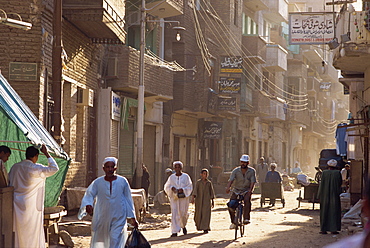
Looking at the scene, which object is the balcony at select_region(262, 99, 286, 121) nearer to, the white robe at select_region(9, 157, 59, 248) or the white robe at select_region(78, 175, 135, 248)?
the white robe at select_region(78, 175, 135, 248)

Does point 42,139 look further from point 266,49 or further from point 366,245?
point 266,49

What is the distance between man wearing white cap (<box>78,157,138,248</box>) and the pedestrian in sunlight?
5.87 m

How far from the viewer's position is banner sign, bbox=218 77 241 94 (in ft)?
108

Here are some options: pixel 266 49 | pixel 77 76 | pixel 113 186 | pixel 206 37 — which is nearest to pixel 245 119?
pixel 266 49

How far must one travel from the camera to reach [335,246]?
3.41 m

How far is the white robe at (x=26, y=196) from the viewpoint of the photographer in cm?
911

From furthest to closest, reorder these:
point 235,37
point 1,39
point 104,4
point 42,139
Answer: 1. point 235,37
2. point 104,4
3. point 1,39
4. point 42,139

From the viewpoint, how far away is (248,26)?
42.2 meters

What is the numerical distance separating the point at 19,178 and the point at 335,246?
6420 millimetres

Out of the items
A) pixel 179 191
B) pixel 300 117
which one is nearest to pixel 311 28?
pixel 179 191

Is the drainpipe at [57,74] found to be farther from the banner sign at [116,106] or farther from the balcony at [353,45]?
the banner sign at [116,106]

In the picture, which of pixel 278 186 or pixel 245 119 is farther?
pixel 245 119

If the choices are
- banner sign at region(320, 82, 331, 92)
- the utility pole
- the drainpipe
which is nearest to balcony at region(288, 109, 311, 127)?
banner sign at region(320, 82, 331, 92)

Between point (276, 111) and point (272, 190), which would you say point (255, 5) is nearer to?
point (276, 111)
